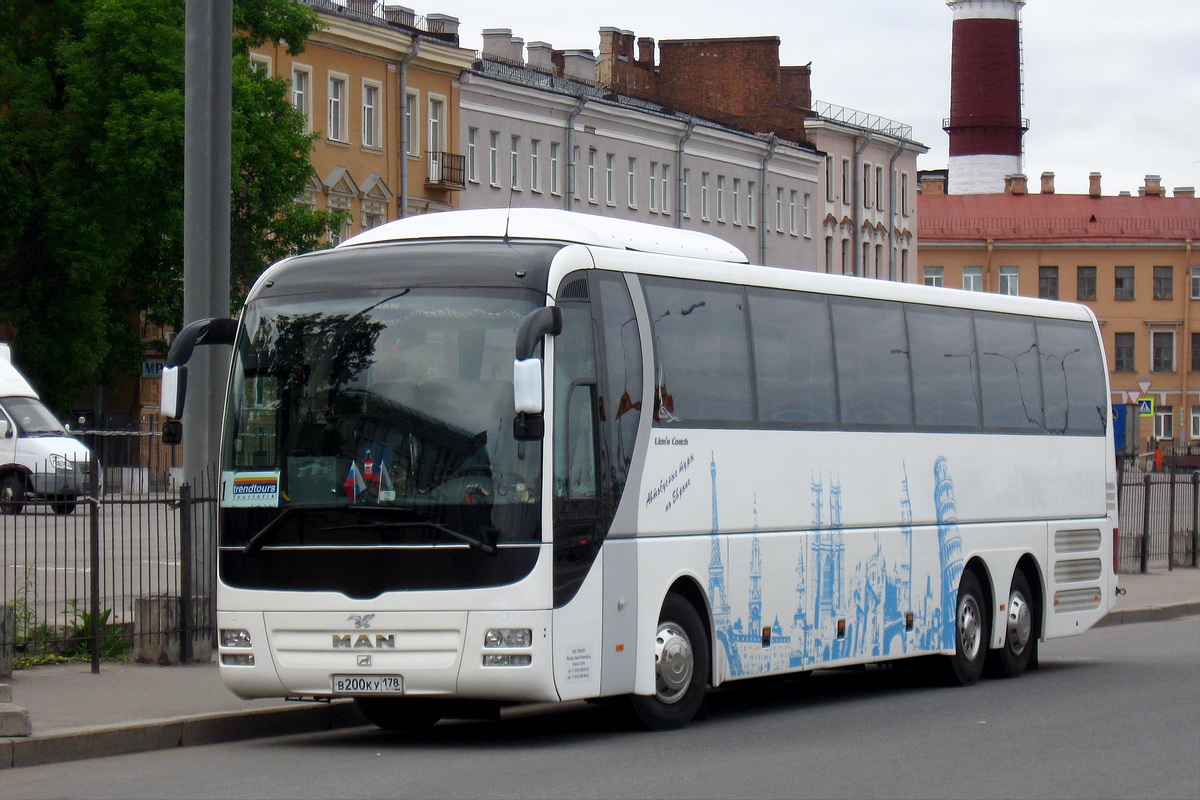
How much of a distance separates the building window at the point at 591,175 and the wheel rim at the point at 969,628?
54357 millimetres

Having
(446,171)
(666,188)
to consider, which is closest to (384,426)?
(446,171)

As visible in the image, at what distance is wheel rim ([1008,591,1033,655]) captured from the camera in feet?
60.8

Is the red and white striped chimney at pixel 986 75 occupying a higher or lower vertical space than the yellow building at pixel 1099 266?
higher

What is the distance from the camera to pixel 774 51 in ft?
298

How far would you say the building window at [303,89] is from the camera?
2344 inches

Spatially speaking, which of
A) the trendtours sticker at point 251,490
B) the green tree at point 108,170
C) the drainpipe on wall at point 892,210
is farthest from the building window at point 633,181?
the trendtours sticker at point 251,490

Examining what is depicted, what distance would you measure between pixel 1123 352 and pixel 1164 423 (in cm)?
549

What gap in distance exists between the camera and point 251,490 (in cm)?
1283

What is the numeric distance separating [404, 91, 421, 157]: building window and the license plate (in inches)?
2041

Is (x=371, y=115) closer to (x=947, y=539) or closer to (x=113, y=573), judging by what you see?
(x=113, y=573)

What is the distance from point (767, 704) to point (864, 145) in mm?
78566

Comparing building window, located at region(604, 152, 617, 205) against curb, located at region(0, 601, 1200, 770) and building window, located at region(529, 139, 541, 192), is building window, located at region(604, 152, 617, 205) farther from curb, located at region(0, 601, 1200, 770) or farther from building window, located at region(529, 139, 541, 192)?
curb, located at region(0, 601, 1200, 770)

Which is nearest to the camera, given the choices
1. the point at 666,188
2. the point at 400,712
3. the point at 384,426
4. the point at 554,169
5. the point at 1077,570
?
the point at 384,426

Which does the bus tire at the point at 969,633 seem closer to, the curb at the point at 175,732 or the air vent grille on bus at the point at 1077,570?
the air vent grille on bus at the point at 1077,570
